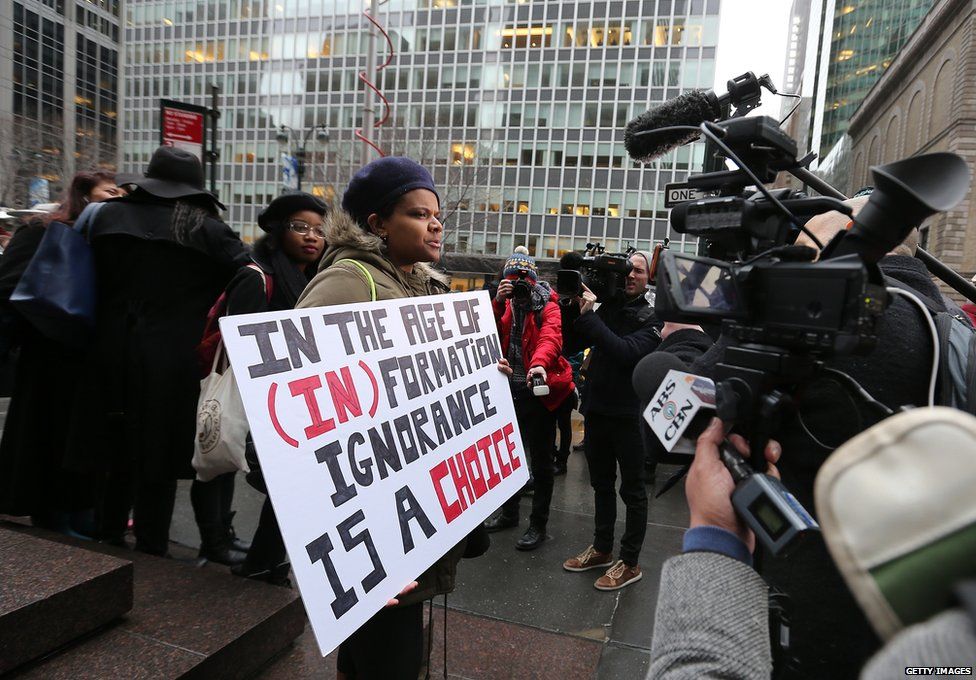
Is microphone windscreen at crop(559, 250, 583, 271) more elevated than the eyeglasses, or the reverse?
the eyeglasses

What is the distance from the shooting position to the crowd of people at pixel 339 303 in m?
1.25

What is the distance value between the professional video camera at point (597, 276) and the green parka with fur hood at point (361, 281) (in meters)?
1.52

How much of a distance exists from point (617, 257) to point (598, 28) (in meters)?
51.2

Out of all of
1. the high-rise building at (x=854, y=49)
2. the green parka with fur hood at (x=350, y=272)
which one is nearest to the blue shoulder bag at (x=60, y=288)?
the green parka with fur hood at (x=350, y=272)

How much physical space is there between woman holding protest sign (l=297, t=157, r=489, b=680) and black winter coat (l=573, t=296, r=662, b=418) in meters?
1.67

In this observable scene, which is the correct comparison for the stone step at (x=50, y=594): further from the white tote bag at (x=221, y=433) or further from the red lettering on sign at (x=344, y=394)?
the red lettering on sign at (x=344, y=394)

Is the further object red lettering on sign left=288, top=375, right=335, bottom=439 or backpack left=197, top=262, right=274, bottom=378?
backpack left=197, top=262, right=274, bottom=378

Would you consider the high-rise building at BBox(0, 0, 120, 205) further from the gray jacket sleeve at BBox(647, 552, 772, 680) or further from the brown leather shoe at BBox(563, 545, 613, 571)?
the gray jacket sleeve at BBox(647, 552, 772, 680)

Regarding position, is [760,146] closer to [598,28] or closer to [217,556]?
[217,556]

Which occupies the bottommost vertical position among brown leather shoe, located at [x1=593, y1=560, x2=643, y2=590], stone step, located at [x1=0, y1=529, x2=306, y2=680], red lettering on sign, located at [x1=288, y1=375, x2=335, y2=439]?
brown leather shoe, located at [x1=593, y1=560, x2=643, y2=590]

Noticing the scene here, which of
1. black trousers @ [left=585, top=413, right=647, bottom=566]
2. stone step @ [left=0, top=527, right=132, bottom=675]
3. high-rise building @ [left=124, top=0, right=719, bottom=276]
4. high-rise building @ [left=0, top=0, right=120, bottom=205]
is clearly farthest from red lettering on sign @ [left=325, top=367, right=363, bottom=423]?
high-rise building @ [left=124, top=0, right=719, bottom=276]

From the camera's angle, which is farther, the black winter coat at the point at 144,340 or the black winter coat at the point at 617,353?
the black winter coat at the point at 617,353

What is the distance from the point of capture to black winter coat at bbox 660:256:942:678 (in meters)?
1.23

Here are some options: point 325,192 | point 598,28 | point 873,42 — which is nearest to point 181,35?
point 325,192
